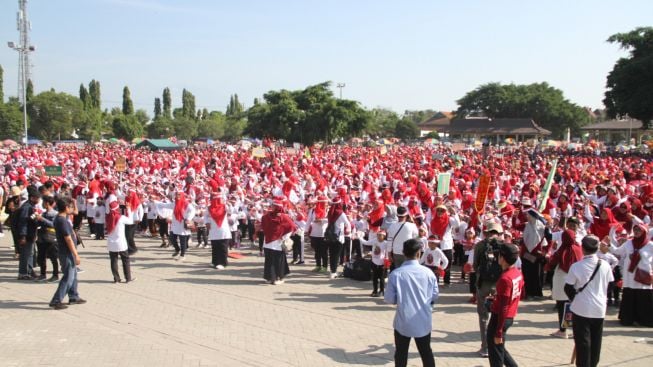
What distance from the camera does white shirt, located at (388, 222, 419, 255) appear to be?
887 cm

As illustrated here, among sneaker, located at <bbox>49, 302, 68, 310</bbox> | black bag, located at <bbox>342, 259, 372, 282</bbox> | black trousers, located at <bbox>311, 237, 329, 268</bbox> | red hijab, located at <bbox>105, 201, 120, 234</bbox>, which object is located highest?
red hijab, located at <bbox>105, 201, 120, 234</bbox>

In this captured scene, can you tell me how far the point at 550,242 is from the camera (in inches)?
377

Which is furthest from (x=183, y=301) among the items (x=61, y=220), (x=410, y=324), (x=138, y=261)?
(x=410, y=324)

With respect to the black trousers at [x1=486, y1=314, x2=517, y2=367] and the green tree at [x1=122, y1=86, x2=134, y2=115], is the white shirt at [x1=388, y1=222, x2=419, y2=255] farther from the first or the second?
the green tree at [x1=122, y1=86, x2=134, y2=115]

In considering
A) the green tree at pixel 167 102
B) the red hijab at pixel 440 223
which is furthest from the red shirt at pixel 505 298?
the green tree at pixel 167 102

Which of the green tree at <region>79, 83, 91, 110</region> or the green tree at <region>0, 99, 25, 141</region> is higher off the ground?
the green tree at <region>79, 83, 91, 110</region>

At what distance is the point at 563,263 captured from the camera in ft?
25.1

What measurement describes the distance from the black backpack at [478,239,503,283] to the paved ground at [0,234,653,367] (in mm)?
970

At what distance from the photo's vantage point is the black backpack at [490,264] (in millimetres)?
6531

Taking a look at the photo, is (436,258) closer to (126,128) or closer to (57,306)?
(57,306)

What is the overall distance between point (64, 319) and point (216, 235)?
399 centimetres

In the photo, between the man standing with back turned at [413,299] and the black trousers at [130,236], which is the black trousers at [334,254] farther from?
the man standing with back turned at [413,299]

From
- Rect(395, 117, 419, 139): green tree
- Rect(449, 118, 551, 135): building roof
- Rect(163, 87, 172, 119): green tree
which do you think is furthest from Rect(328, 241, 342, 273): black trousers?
Rect(163, 87, 172, 119): green tree

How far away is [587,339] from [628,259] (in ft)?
9.38
